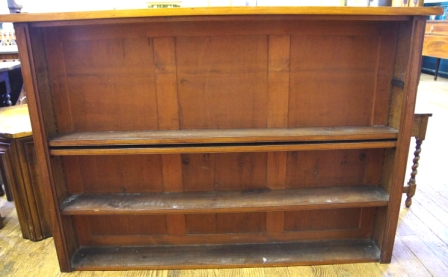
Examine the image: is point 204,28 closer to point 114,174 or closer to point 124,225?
point 114,174

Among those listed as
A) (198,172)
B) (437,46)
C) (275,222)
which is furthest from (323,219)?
(437,46)

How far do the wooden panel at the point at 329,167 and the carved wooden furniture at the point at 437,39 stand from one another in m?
5.64

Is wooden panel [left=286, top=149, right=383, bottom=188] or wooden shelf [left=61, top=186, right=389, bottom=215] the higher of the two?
wooden panel [left=286, top=149, right=383, bottom=188]

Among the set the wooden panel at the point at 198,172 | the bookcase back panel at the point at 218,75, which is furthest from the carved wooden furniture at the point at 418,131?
the wooden panel at the point at 198,172

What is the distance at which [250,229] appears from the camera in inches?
76.9

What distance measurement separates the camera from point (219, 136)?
1594 mm

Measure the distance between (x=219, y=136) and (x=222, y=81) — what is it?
27cm

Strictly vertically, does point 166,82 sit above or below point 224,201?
above

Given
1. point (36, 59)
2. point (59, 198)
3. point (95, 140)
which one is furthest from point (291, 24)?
point (59, 198)

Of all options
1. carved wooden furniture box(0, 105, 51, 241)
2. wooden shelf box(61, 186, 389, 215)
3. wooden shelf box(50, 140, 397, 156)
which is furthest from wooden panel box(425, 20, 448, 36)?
carved wooden furniture box(0, 105, 51, 241)

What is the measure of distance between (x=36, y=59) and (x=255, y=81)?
99 centimetres

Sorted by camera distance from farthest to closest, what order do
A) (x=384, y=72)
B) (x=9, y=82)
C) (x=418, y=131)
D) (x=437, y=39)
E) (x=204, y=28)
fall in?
1. (x=437, y=39)
2. (x=9, y=82)
3. (x=418, y=131)
4. (x=384, y=72)
5. (x=204, y=28)

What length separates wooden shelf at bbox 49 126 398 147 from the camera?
159 cm

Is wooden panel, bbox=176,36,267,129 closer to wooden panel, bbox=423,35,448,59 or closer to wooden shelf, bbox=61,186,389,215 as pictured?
wooden shelf, bbox=61,186,389,215
